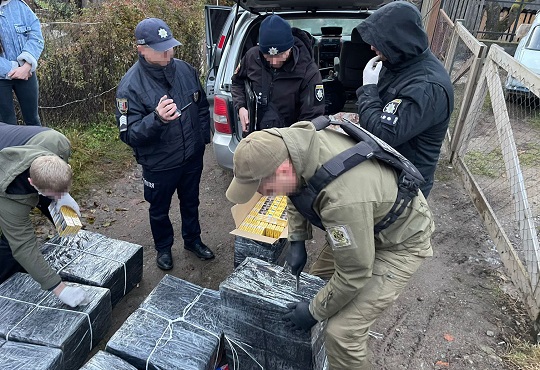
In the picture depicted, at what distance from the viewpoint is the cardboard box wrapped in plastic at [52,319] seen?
214 cm

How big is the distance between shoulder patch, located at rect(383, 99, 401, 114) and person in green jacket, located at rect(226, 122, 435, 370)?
0.49m

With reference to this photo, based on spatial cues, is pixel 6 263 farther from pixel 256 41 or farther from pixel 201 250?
pixel 256 41

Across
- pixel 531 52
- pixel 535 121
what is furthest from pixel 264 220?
pixel 531 52

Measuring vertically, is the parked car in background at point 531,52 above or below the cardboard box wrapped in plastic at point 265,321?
above

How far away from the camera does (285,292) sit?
2057 millimetres

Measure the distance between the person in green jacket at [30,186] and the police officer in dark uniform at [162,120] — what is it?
48 cm

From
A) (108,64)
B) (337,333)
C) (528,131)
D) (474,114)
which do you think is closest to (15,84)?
(108,64)

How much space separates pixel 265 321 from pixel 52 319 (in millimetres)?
1179

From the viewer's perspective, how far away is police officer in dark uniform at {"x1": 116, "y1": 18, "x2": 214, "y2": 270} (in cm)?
251

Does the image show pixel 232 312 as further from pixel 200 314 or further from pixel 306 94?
pixel 306 94

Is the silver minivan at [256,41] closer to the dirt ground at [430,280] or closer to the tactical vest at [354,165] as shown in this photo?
the dirt ground at [430,280]

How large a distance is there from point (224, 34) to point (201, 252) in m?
2.10

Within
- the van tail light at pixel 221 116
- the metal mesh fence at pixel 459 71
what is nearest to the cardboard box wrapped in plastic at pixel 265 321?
the van tail light at pixel 221 116

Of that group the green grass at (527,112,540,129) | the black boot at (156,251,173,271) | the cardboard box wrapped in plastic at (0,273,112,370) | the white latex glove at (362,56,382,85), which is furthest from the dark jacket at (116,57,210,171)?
the green grass at (527,112,540,129)
